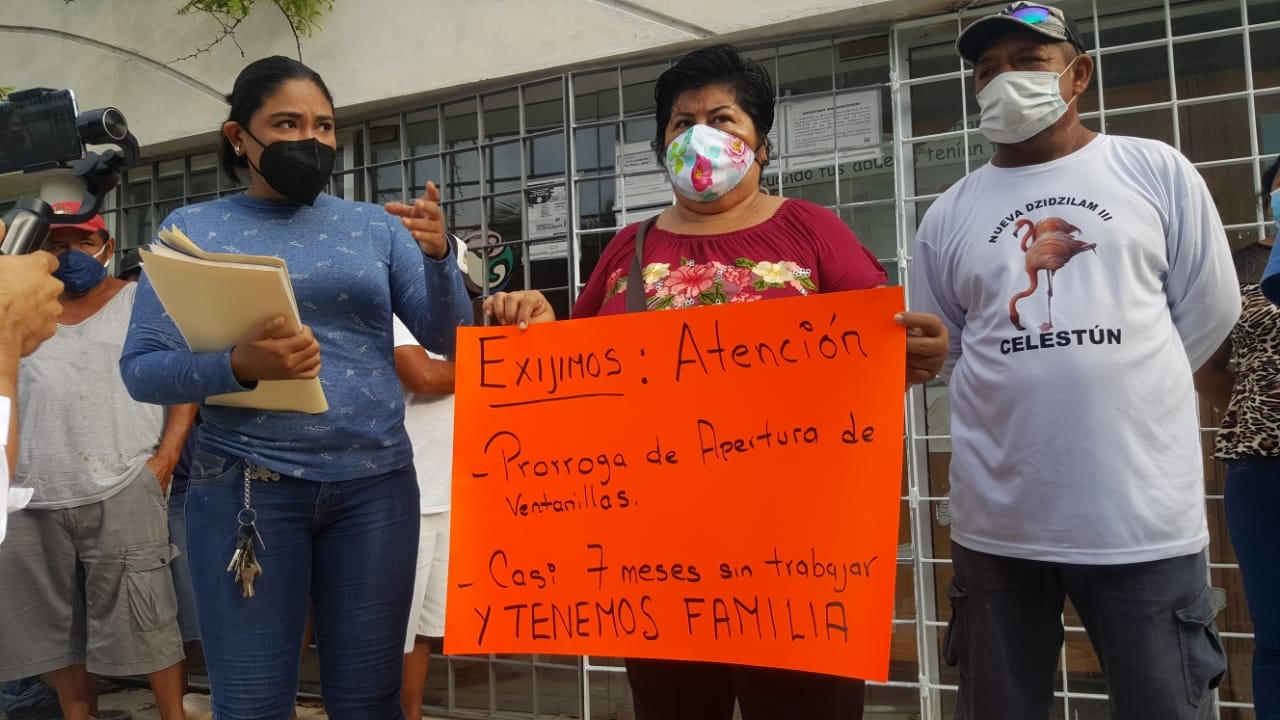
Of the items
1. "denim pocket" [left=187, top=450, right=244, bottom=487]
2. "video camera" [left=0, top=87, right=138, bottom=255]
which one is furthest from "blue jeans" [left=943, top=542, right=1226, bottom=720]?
"video camera" [left=0, top=87, right=138, bottom=255]

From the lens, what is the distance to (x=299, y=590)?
2039 millimetres

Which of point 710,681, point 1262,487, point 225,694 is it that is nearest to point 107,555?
point 225,694

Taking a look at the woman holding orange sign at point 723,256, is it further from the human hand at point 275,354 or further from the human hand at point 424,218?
the human hand at point 275,354

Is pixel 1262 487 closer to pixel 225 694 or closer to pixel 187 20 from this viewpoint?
pixel 225 694

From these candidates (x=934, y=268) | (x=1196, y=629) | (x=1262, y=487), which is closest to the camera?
(x=1196, y=629)

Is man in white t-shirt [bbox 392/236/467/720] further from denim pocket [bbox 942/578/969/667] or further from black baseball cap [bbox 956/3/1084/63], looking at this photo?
black baseball cap [bbox 956/3/1084/63]

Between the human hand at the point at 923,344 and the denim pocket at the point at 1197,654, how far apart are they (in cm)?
67

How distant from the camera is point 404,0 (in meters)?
4.59

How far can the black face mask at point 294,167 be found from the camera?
212 cm

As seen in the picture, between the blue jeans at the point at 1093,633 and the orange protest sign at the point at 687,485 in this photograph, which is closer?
the orange protest sign at the point at 687,485

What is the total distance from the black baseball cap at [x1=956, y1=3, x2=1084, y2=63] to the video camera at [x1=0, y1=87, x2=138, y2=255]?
1.86 m

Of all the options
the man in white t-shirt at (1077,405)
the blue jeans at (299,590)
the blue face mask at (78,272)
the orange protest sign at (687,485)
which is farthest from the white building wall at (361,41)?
the blue jeans at (299,590)

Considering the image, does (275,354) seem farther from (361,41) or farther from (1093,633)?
(361,41)

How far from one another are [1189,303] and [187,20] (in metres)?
5.06
